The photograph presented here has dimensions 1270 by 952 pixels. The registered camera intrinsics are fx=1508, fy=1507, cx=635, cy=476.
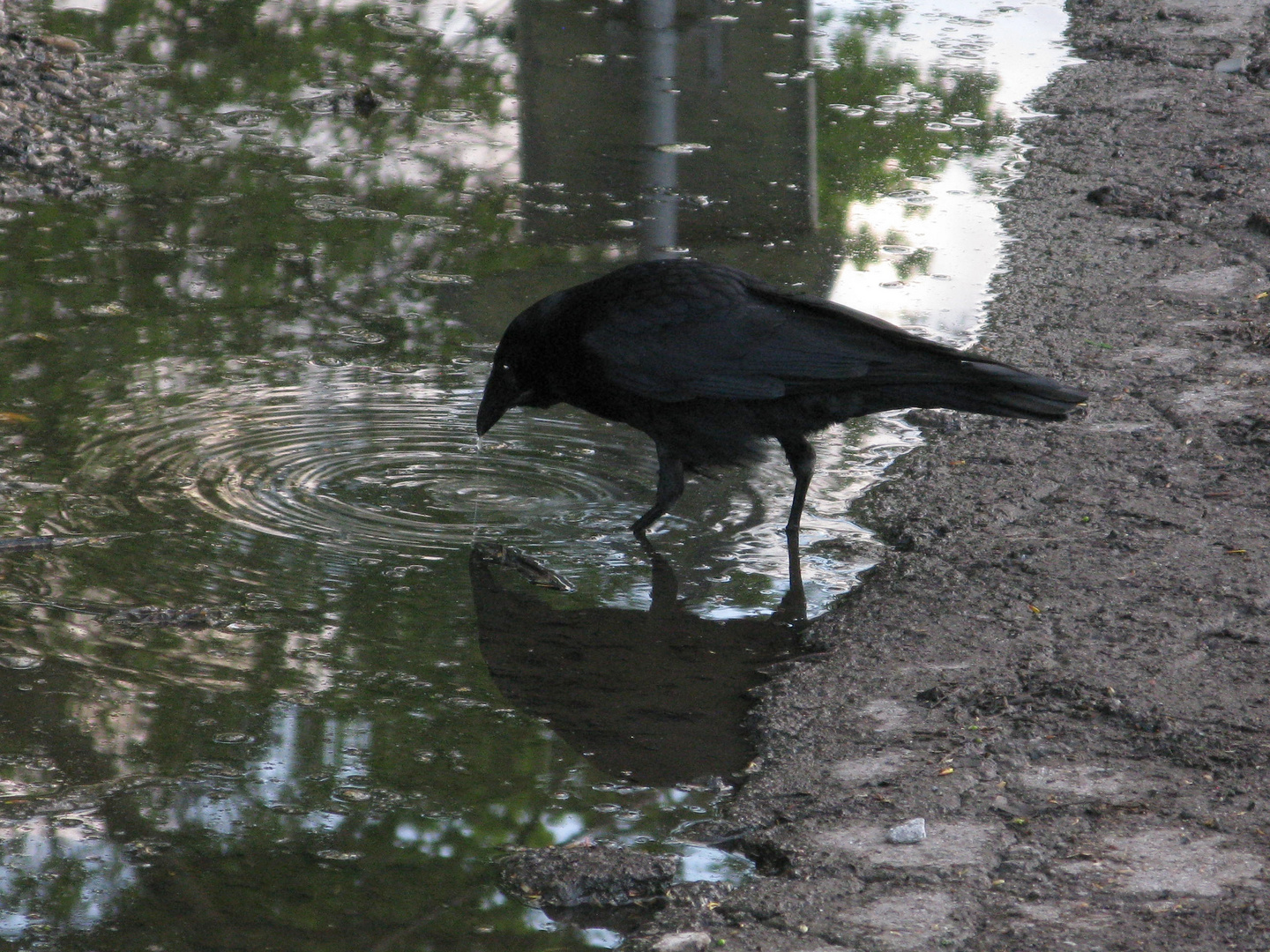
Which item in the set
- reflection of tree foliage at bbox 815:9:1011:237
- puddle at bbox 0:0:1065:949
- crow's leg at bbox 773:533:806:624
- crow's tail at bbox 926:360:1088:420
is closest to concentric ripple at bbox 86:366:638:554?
puddle at bbox 0:0:1065:949

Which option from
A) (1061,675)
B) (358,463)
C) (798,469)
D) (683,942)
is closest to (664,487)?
(798,469)

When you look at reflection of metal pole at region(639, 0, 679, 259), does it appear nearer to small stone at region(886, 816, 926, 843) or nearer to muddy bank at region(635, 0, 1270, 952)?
muddy bank at region(635, 0, 1270, 952)

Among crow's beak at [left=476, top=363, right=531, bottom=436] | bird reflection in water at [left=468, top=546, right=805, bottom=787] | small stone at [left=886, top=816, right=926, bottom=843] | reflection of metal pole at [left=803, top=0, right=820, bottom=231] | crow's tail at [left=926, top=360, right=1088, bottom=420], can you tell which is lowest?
bird reflection in water at [left=468, top=546, right=805, bottom=787]

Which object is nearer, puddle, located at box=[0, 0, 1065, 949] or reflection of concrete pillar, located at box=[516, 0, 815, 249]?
puddle, located at box=[0, 0, 1065, 949]

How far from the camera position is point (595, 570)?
4.54 meters

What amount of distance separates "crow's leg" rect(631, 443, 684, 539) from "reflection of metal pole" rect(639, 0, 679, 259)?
8.18ft

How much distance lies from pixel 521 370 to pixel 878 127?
5.26 meters

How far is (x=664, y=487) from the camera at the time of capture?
4.76m

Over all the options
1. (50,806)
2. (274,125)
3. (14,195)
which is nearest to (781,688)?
(50,806)

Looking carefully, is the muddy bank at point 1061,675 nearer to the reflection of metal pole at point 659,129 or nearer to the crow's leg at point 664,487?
the crow's leg at point 664,487

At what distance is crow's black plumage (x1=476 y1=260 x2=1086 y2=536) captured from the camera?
14.4 feet

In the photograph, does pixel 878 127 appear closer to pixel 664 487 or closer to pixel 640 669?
pixel 664 487

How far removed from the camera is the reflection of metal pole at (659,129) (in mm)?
7371

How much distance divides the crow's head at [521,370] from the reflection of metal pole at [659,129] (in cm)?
215
